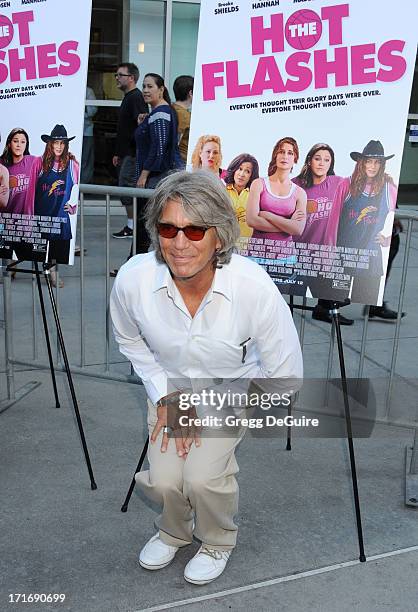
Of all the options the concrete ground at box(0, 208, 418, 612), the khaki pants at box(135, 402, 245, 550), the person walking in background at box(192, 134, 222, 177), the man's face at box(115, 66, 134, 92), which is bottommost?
the concrete ground at box(0, 208, 418, 612)

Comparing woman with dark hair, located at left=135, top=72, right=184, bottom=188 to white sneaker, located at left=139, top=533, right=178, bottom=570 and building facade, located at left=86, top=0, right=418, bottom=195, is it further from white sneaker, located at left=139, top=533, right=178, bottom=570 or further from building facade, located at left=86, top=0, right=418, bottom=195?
white sneaker, located at left=139, top=533, right=178, bottom=570

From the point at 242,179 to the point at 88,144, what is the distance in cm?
819

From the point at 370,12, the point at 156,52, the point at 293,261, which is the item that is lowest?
the point at 293,261

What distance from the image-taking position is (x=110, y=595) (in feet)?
9.26

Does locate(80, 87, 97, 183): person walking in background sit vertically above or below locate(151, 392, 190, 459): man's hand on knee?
above

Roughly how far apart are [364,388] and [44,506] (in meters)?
2.45

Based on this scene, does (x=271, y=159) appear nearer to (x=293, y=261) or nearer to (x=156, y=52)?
(x=293, y=261)

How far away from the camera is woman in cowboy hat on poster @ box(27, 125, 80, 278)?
12.9 feet

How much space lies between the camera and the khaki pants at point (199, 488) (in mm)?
2840

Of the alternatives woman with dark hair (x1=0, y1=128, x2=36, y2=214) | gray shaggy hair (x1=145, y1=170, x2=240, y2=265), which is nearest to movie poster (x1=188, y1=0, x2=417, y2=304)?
gray shaggy hair (x1=145, y1=170, x2=240, y2=265)

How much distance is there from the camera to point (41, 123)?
396cm

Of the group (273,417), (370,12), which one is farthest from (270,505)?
(370,12)

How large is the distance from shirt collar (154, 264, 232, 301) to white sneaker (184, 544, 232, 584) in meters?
1.02

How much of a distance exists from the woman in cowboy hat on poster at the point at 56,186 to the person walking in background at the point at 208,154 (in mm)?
645
